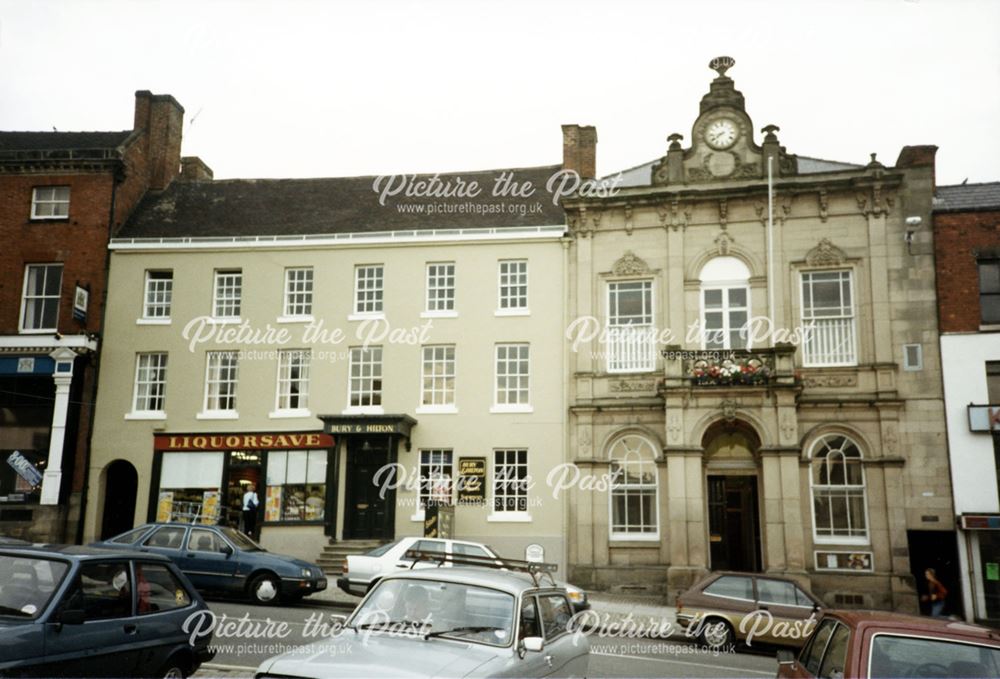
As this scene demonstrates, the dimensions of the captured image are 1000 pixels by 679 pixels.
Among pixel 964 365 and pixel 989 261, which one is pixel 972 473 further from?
pixel 989 261

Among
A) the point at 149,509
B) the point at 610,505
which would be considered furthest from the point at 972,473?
the point at 149,509

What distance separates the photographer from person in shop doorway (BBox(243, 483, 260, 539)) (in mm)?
25250

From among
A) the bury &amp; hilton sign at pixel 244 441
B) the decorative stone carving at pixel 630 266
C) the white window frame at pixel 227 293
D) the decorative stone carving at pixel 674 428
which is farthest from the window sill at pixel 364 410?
the decorative stone carving at pixel 674 428

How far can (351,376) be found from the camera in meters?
26.6

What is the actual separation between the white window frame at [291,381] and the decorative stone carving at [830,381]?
15229mm

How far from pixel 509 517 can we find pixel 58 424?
14667 mm

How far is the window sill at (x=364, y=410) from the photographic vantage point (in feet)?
85.4

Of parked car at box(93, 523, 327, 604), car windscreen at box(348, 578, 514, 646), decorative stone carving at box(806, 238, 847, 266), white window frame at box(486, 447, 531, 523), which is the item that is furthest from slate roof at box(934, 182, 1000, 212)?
car windscreen at box(348, 578, 514, 646)

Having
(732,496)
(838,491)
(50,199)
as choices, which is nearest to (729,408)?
(732,496)

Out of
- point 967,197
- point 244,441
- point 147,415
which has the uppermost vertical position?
point 967,197

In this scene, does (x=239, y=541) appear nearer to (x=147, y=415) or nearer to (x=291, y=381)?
(x=291, y=381)

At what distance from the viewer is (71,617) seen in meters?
7.38

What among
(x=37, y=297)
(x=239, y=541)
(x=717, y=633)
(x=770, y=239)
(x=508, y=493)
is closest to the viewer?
(x=717, y=633)

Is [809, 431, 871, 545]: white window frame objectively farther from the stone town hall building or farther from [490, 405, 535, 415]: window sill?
[490, 405, 535, 415]: window sill
